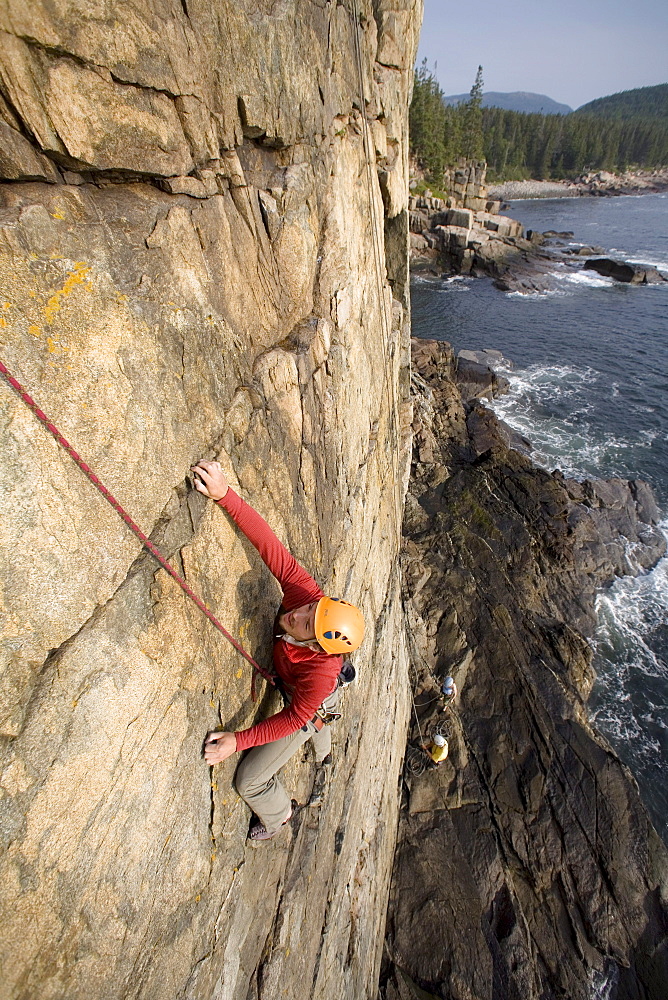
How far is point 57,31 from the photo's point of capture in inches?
101

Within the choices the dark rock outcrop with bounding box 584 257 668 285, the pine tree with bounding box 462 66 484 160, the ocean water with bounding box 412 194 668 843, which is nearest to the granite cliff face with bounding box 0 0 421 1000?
the ocean water with bounding box 412 194 668 843

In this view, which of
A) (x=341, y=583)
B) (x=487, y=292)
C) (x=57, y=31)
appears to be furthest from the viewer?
(x=487, y=292)

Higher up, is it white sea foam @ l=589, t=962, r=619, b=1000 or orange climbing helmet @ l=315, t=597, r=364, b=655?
orange climbing helmet @ l=315, t=597, r=364, b=655

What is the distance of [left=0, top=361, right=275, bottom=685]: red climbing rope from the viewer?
95.9 inches

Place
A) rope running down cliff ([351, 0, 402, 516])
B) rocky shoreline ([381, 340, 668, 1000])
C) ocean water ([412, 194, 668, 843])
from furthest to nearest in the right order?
ocean water ([412, 194, 668, 843]) → rocky shoreline ([381, 340, 668, 1000]) → rope running down cliff ([351, 0, 402, 516])

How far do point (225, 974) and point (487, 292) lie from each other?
52111 mm

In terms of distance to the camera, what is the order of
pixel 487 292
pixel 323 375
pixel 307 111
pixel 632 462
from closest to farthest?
pixel 307 111 → pixel 323 375 → pixel 632 462 → pixel 487 292

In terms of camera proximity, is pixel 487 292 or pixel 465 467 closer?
pixel 465 467

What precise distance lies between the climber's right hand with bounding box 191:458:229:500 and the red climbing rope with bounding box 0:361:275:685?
1.97ft

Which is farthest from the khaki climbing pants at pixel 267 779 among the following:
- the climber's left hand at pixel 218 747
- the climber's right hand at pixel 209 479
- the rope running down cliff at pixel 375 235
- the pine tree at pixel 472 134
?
the pine tree at pixel 472 134

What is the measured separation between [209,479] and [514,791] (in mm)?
10725

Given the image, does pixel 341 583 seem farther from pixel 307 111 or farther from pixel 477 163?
pixel 477 163

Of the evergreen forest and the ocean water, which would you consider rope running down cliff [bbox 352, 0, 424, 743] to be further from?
the evergreen forest

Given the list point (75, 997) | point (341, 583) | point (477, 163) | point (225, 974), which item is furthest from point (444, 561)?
point (477, 163)
